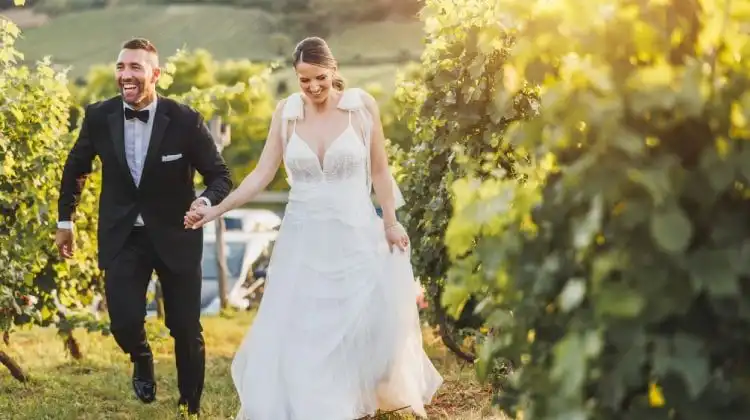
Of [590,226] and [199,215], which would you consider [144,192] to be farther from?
[590,226]

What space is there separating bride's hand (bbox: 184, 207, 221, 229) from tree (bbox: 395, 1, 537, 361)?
53.1 inches

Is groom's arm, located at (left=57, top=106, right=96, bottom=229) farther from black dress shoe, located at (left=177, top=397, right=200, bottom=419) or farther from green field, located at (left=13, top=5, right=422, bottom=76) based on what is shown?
green field, located at (left=13, top=5, right=422, bottom=76)

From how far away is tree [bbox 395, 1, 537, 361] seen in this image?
6320 mm

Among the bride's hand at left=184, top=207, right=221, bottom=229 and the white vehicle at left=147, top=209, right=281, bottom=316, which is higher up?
the bride's hand at left=184, top=207, right=221, bottom=229

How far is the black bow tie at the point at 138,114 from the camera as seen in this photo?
639cm

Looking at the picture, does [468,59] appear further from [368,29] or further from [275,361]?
[368,29]

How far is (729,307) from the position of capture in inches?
88.6

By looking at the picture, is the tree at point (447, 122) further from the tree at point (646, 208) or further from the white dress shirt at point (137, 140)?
the tree at point (646, 208)

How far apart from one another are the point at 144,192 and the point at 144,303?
65 cm

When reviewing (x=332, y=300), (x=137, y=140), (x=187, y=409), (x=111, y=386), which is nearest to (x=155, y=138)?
(x=137, y=140)

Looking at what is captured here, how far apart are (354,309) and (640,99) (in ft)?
13.7

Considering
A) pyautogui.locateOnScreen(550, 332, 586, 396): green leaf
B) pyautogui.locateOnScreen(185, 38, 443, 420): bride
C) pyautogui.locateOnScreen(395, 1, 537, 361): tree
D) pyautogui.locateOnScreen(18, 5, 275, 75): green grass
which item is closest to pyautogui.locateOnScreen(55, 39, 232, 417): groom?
pyautogui.locateOnScreen(185, 38, 443, 420): bride

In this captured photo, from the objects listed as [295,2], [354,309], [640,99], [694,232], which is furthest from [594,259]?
[295,2]

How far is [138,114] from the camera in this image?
252 inches
